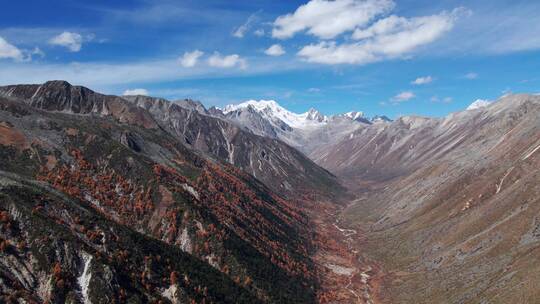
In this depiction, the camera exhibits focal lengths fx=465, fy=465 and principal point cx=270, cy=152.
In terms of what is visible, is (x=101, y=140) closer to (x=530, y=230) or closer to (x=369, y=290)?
(x=369, y=290)

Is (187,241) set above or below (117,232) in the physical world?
below

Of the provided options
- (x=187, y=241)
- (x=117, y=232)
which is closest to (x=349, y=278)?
(x=187, y=241)

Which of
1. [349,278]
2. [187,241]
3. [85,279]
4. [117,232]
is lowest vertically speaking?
[349,278]

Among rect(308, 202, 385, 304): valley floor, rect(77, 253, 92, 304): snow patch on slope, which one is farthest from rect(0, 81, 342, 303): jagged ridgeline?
rect(308, 202, 385, 304): valley floor

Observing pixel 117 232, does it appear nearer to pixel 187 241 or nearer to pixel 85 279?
pixel 85 279

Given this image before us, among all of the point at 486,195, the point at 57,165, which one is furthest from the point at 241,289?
the point at 486,195

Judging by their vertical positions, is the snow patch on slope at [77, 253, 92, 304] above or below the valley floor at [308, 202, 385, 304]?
above

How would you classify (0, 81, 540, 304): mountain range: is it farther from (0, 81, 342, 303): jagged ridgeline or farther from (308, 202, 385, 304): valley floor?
(308, 202, 385, 304): valley floor

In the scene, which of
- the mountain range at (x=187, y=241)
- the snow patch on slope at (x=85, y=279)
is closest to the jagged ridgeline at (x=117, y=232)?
the snow patch on slope at (x=85, y=279)

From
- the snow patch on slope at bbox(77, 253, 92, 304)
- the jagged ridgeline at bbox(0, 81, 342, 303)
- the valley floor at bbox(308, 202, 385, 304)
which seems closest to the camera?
the snow patch on slope at bbox(77, 253, 92, 304)
